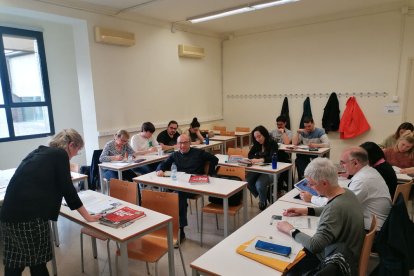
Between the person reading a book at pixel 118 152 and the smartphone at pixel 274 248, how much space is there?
305 centimetres

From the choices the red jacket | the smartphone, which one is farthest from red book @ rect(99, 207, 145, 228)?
the red jacket

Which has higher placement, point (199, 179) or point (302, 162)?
point (199, 179)

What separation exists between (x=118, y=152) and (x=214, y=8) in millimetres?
3337

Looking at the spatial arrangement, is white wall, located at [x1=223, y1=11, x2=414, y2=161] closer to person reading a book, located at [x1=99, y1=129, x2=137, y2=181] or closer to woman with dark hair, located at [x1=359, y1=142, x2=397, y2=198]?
woman with dark hair, located at [x1=359, y1=142, x2=397, y2=198]

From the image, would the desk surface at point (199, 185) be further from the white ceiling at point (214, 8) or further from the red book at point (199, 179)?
the white ceiling at point (214, 8)

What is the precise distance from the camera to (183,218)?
10.8ft

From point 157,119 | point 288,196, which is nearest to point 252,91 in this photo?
point 157,119

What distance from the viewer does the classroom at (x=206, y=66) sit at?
17.2 feet

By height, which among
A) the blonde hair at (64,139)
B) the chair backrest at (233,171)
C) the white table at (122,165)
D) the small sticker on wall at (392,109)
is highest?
the blonde hair at (64,139)

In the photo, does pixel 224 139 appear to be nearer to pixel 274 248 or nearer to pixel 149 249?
pixel 149 249

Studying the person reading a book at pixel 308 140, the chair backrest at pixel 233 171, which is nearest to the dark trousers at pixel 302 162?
the person reading a book at pixel 308 140

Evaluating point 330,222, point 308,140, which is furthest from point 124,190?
point 308,140

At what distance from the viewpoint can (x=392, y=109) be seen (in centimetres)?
588

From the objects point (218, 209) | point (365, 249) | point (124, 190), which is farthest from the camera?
point (218, 209)
